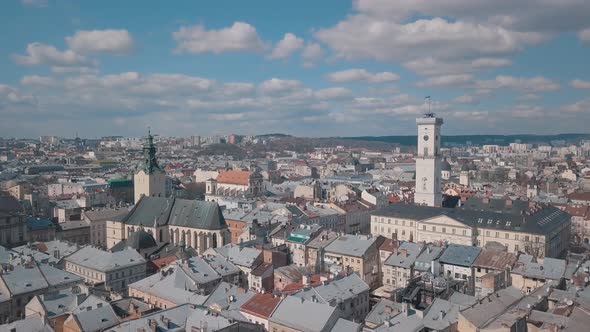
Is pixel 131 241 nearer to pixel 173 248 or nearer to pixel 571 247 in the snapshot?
pixel 173 248

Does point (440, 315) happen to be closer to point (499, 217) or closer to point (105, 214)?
point (499, 217)

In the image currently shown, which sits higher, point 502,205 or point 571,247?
point 502,205

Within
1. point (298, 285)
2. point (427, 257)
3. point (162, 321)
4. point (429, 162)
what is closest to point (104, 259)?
point (298, 285)

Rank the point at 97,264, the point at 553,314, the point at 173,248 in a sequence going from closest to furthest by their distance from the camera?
the point at 553,314, the point at 97,264, the point at 173,248

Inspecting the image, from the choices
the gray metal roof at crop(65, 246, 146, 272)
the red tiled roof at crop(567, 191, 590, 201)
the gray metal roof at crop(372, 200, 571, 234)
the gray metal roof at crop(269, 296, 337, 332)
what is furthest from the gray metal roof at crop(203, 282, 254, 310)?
the red tiled roof at crop(567, 191, 590, 201)

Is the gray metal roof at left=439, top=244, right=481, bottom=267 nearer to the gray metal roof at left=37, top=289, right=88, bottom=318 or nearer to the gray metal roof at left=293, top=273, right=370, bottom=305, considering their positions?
the gray metal roof at left=293, top=273, right=370, bottom=305

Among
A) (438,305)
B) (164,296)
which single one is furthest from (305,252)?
(438,305)
